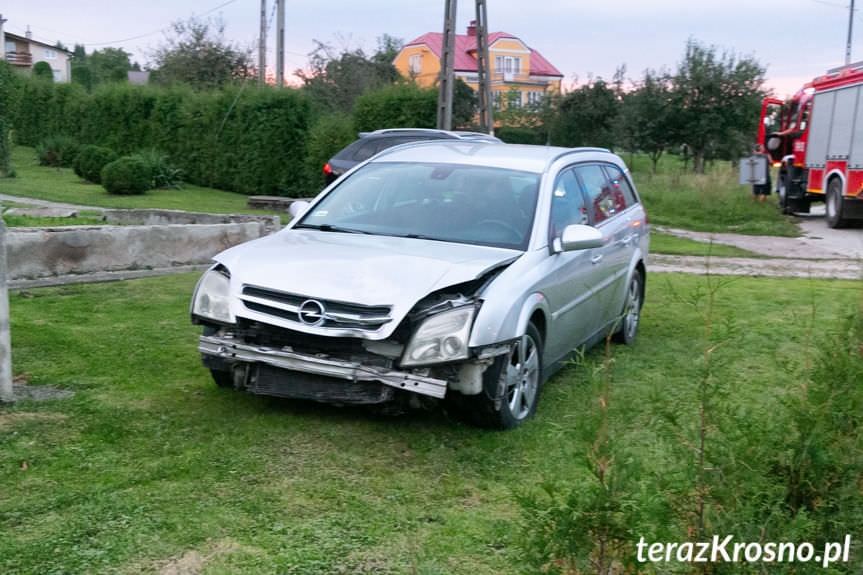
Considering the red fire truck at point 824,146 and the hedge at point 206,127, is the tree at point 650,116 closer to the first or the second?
the red fire truck at point 824,146

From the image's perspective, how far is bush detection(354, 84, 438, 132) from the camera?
82.2ft

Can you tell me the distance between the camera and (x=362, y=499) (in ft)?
13.8

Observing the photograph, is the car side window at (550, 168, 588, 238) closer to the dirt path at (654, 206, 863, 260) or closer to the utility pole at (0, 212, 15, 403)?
the utility pole at (0, 212, 15, 403)

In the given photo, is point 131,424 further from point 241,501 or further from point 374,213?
point 374,213

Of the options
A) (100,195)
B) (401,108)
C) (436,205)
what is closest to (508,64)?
(401,108)

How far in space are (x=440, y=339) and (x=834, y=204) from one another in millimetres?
20800

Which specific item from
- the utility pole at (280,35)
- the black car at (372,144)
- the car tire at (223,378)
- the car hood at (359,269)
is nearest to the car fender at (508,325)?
the car hood at (359,269)

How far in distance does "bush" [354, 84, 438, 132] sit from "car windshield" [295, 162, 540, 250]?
1856 centimetres

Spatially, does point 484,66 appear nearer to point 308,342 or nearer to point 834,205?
point 834,205

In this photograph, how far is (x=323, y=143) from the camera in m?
25.9

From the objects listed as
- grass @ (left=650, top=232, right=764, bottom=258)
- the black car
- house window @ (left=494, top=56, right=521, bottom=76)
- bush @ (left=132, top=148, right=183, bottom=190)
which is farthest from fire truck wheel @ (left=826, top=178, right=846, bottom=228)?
house window @ (left=494, top=56, right=521, bottom=76)

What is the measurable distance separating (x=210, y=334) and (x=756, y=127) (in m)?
38.4

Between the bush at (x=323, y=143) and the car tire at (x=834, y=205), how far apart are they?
12548 mm

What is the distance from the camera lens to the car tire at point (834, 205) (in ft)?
73.8
